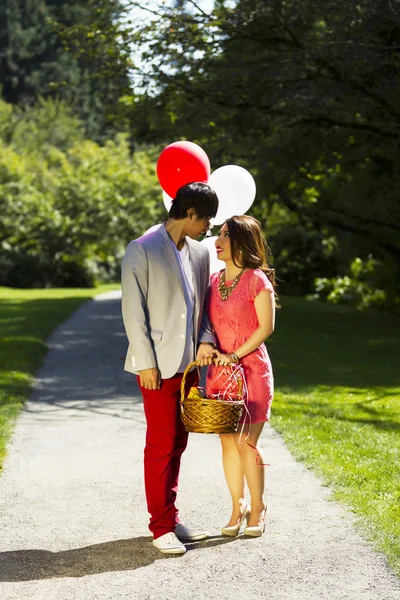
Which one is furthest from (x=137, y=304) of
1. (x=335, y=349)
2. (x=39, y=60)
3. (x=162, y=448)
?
(x=39, y=60)

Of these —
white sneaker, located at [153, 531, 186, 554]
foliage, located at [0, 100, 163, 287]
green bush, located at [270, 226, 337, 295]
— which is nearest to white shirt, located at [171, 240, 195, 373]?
white sneaker, located at [153, 531, 186, 554]

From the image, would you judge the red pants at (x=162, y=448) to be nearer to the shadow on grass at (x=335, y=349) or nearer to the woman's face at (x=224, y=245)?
the woman's face at (x=224, y=245)

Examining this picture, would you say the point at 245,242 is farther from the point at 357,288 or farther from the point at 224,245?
the point at 357,288

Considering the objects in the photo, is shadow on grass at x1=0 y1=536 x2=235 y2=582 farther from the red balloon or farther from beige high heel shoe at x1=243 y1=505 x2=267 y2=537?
the red balloon

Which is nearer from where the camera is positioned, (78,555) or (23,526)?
(78,555)

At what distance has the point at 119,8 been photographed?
50.6 ft

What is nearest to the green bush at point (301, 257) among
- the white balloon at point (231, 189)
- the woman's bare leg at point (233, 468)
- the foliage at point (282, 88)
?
the foliage at point (282, 88)

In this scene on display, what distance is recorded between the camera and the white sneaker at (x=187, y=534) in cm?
494

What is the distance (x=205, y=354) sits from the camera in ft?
15.9

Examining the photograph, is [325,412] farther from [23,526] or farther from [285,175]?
[285,175]

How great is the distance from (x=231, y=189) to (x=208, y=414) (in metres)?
2.06

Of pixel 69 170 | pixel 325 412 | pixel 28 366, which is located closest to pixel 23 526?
pixel 325 412

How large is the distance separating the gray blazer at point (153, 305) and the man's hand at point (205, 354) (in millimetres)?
127

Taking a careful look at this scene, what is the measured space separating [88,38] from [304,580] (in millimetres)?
14323
